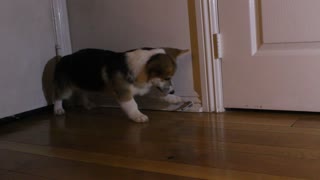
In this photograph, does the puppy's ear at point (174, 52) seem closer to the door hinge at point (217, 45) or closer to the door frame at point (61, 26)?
the door hinge at point (217, 45)

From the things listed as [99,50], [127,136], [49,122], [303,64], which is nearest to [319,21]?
[303,64]

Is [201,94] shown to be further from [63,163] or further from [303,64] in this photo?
[63,163]

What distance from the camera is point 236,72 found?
A: 1654mm

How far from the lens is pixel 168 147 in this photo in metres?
1.31

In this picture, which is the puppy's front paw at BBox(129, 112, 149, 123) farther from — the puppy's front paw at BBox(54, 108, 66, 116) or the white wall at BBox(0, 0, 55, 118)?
the white wall at BBox(0, 0, 55, 118)

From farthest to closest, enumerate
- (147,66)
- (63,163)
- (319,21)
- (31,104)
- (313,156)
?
(31,104)
(147,66)
(319,21)
(63,163)
(313,156)

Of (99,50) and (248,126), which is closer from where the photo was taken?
(248,126)

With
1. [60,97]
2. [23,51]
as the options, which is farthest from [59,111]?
[23,51]

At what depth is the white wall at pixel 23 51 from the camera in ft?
5.93

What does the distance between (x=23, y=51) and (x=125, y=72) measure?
57 centimetres

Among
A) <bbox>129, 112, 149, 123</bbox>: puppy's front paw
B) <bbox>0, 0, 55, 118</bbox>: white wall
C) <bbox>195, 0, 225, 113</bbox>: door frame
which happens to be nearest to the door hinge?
<bbox>195, 0, 225, 113</bbox>: door frame

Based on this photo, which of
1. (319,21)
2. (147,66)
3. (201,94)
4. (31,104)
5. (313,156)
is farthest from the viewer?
(31,104)

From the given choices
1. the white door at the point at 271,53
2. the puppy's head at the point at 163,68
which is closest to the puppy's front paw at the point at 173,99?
the puppy's head at the point at 163,68

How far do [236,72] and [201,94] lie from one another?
0.64 ft
